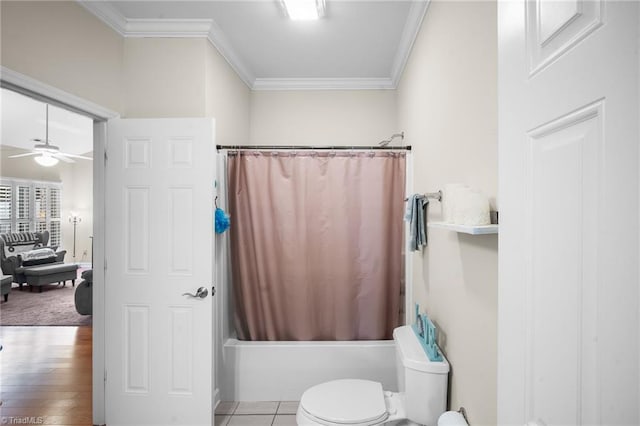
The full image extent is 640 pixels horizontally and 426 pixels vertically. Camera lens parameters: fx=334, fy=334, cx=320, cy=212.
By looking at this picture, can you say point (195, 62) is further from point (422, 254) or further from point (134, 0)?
point (422, 254)

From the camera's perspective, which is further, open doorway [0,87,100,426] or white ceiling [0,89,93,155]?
white ceiling [0,89,93,155]

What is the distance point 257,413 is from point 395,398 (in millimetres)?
1062

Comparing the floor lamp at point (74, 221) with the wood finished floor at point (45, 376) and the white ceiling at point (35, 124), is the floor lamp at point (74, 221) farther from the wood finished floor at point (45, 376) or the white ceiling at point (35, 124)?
the wood finished floor at point (45, 376)

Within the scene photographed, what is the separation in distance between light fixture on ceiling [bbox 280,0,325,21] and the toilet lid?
218 cm

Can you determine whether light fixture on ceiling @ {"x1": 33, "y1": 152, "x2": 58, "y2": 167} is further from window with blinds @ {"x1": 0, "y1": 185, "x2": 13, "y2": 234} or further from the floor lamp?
the floor lamp

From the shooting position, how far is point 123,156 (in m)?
2.08

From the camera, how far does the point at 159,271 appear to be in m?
2.08

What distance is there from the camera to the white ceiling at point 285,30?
6.63 ft

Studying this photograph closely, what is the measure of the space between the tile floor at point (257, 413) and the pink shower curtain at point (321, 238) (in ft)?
1.47

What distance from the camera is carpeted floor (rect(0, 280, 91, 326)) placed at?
13.7 ft

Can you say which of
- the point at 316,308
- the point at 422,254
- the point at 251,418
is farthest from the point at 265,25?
the point at 251,418

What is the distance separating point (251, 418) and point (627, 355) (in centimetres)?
232

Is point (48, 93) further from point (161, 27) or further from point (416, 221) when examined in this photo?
point (416, 221)

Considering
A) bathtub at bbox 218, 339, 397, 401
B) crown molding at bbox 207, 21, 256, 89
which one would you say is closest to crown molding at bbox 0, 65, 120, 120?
crown molding at bbox 207, 21, 256, 89
